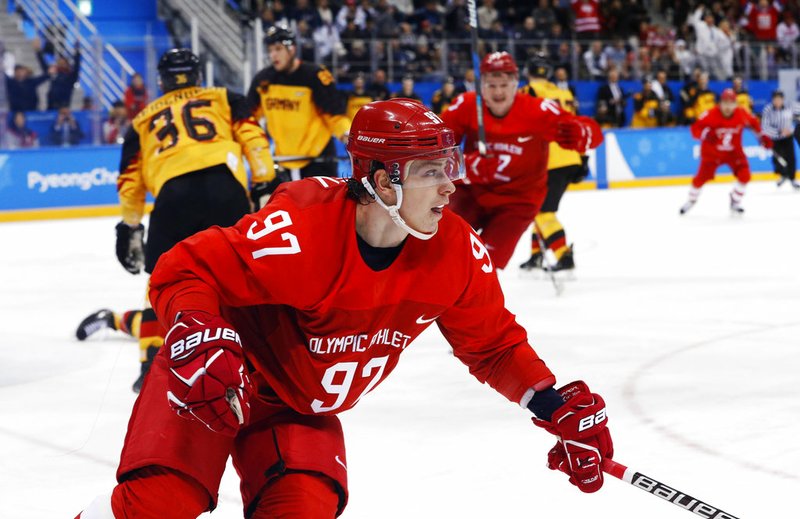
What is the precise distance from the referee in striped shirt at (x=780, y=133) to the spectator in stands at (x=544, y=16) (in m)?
3.68

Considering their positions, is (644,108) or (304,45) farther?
(644,108)

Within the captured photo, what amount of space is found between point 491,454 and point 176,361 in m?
1.81

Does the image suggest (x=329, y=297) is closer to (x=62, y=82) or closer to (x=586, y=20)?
(x=62, y=82)

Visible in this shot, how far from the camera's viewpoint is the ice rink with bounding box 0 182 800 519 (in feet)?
10.6

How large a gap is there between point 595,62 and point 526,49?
44.0 inches

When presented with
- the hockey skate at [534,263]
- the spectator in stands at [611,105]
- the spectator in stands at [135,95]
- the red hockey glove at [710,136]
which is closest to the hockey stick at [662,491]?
the hockey skate at [534,263]

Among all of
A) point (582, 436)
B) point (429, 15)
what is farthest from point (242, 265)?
point (429, 15)

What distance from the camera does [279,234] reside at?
225 centimetres

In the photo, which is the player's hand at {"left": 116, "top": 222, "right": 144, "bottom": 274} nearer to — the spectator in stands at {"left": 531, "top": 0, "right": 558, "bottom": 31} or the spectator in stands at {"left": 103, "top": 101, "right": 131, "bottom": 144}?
the spectator in stands at {"left": 103, "top": 101, "right": 131, "bottom": 144}

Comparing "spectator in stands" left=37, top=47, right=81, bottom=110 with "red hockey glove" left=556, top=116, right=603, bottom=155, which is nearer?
"red hockey glove" left=556, top=116, right=603, bottom=155

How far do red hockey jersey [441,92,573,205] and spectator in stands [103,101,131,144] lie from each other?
22.9 ft

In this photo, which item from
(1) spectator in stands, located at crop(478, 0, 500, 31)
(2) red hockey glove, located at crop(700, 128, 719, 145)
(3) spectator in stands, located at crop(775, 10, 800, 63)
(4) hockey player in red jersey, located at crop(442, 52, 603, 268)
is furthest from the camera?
(3) spectator in stands, located at crop(775, 10, 800, 63)

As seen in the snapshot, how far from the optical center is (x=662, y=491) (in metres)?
2.39

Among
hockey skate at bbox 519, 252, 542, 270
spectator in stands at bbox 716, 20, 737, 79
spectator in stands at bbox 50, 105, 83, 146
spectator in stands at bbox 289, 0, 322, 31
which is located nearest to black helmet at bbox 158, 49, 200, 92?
hockey skate at bbox 519, 252, 542, 270
